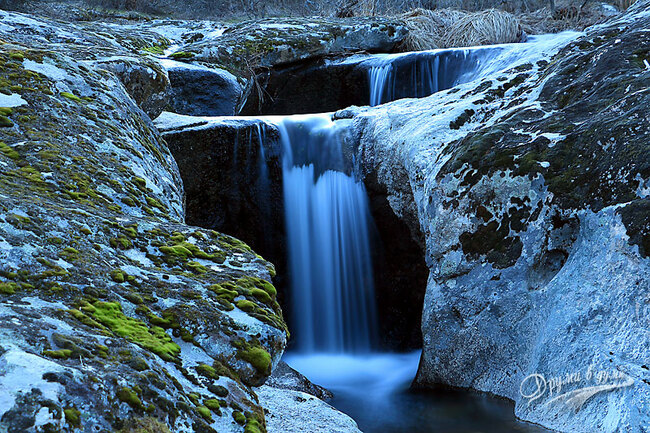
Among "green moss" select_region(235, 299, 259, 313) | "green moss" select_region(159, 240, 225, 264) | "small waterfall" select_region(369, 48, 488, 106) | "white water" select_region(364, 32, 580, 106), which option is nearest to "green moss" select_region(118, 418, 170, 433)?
"green moss" select_region(235, 299, 259, 313)

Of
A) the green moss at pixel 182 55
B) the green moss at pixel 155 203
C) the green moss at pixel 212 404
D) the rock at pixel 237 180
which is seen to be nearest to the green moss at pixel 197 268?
the green moss at pixel 212 404

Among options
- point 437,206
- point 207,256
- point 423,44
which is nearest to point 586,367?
point 437,206

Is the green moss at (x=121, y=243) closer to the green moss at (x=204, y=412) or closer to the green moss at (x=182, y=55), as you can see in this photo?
the green moss at (x=204, y=412)

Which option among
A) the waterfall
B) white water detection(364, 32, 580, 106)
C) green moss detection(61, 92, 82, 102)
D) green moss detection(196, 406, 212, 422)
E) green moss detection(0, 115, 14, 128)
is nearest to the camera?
green moss detection(196, 406, 212, 422)

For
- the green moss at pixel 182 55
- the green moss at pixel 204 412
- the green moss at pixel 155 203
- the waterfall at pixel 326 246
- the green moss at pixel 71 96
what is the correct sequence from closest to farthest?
the green moss at pixel 204 412, the green moss at pixel 155 203, the green moss at pixel 71 96, the waterfall at pixel 326 246, the green moss at pixel 182 55

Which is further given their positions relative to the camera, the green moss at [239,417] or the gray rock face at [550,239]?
the gray rock face at [550,239]

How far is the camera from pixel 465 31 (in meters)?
12.4

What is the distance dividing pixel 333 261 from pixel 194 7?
35.5 feet

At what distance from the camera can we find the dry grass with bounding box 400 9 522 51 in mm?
12180

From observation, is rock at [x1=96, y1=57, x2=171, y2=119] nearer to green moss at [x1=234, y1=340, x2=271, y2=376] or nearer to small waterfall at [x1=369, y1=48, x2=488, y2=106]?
green moss at [x1=234, y1=340, x2=271, y2=376]

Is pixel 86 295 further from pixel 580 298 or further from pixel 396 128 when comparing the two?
pixel 396 128

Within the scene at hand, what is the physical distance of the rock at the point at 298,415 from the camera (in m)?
3.45

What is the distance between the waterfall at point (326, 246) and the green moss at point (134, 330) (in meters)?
5.44

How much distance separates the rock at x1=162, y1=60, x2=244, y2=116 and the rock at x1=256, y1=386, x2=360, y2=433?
224 inches
